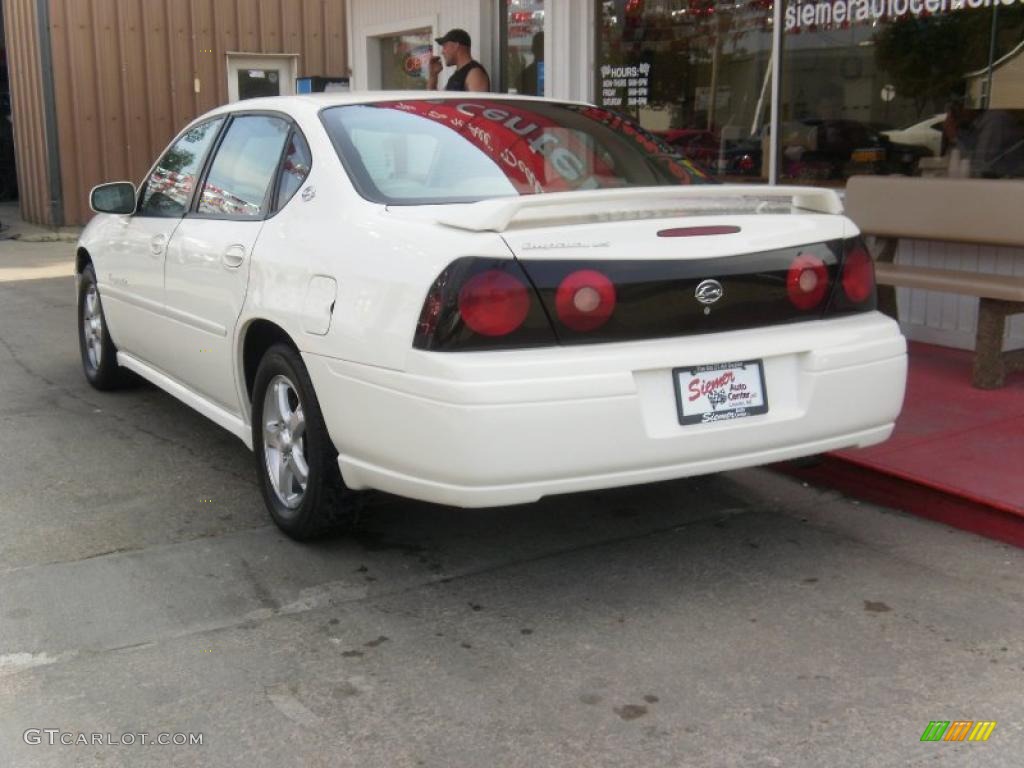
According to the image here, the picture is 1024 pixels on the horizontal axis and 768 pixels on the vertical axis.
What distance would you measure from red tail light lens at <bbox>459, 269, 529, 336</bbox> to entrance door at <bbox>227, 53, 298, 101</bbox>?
47.4 ft

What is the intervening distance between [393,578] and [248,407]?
1019mm

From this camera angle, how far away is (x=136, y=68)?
16.2 m

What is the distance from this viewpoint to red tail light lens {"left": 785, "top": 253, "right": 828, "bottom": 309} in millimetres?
3852

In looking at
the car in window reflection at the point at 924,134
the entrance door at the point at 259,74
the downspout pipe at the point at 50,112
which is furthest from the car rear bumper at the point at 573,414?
the entrance door at the point at 259,74

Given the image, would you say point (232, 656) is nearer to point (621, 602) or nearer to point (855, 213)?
point (621, 602)

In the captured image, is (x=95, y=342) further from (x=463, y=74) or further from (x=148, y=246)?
(x=463, y=74)

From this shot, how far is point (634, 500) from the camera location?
487 centimetres

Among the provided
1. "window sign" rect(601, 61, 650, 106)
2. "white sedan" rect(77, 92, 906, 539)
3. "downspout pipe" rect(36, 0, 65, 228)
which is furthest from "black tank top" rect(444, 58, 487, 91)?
"downspout pipe" rect(36, 0, 65, 228)

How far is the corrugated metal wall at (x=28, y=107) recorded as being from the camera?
16.0 m

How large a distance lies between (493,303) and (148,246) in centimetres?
265

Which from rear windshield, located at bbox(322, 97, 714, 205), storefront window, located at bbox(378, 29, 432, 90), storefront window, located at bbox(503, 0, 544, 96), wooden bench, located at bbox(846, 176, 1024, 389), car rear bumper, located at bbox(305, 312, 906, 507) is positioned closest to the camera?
car rear bumper, located at bbox(305, 312, 906, 507)

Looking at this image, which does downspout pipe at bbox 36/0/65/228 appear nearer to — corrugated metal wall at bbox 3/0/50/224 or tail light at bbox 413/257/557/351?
corrugated metal wall at bbox 3/0/50/224

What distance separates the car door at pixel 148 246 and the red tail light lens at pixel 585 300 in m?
2.40

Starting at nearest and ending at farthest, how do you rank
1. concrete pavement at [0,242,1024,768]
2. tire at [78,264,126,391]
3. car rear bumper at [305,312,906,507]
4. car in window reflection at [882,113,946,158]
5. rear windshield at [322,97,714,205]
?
concrete pavement at [0,242,1024,768] < car rear bumper at [305,312,906,507] < rear windshield at [322,97,714,205] < tire at [78,264,126,391] < car in window reflection at [882,113,946,158]
